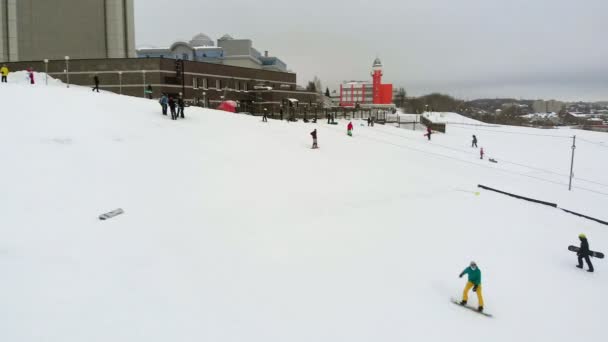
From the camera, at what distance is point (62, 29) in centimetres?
4744

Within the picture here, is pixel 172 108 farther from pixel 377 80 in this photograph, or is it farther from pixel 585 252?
pixel 377 80

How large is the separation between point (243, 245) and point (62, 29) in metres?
50.6

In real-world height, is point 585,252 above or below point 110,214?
below

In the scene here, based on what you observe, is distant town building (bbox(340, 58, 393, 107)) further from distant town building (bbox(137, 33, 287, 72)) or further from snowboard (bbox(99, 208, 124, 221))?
snowboard (bbox(99, 208, 124, 221))

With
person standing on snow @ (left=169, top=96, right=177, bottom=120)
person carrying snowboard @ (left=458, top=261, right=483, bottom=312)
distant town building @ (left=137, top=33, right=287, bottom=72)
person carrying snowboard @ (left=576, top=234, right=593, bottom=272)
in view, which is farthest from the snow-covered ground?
person carrying snowboard @ (left=458, top=261, right=483, bottom=312)

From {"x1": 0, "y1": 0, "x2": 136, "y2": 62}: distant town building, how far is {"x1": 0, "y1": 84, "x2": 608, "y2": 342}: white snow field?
30980 millimetres

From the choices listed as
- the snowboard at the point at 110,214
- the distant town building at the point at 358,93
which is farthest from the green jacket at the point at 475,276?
the distant town building at the point at 358,93

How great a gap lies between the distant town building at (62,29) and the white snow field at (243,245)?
30980 millimetres

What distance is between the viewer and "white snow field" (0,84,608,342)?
7.54m

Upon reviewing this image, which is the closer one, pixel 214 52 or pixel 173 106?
pixel 173 106

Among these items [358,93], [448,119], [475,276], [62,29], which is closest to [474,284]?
[475,276]

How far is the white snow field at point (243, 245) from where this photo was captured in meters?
7.54

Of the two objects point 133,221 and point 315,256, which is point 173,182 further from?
point 315,256

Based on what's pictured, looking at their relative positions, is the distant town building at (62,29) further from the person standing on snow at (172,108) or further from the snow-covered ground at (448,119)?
the snow-covered ground at (448,119)
